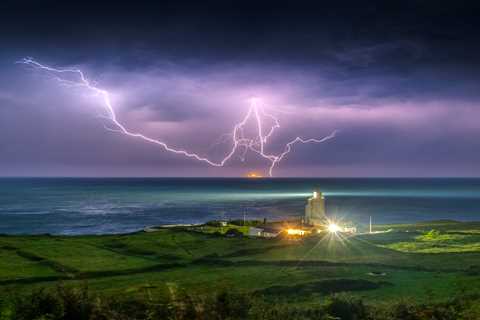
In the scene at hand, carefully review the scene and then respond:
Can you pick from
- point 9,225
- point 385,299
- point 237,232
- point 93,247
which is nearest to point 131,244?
point 93,247

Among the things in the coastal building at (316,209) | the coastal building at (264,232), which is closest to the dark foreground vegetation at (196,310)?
the coastal building at (264,232)

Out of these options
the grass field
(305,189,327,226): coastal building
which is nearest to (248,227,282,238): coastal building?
the grass field

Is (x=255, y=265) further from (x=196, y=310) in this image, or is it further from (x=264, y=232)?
(x=264, y=232)

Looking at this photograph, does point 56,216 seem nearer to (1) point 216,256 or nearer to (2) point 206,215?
(2) point 206,215

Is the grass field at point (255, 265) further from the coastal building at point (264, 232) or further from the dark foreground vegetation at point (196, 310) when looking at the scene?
the coastal building at point (264, 232)

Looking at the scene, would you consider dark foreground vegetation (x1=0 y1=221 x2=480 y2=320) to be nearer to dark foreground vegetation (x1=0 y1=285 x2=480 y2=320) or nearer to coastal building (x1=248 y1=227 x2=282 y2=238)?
dark foreground vegetation (x1=0 y1=285 x2=480 y2=320)
